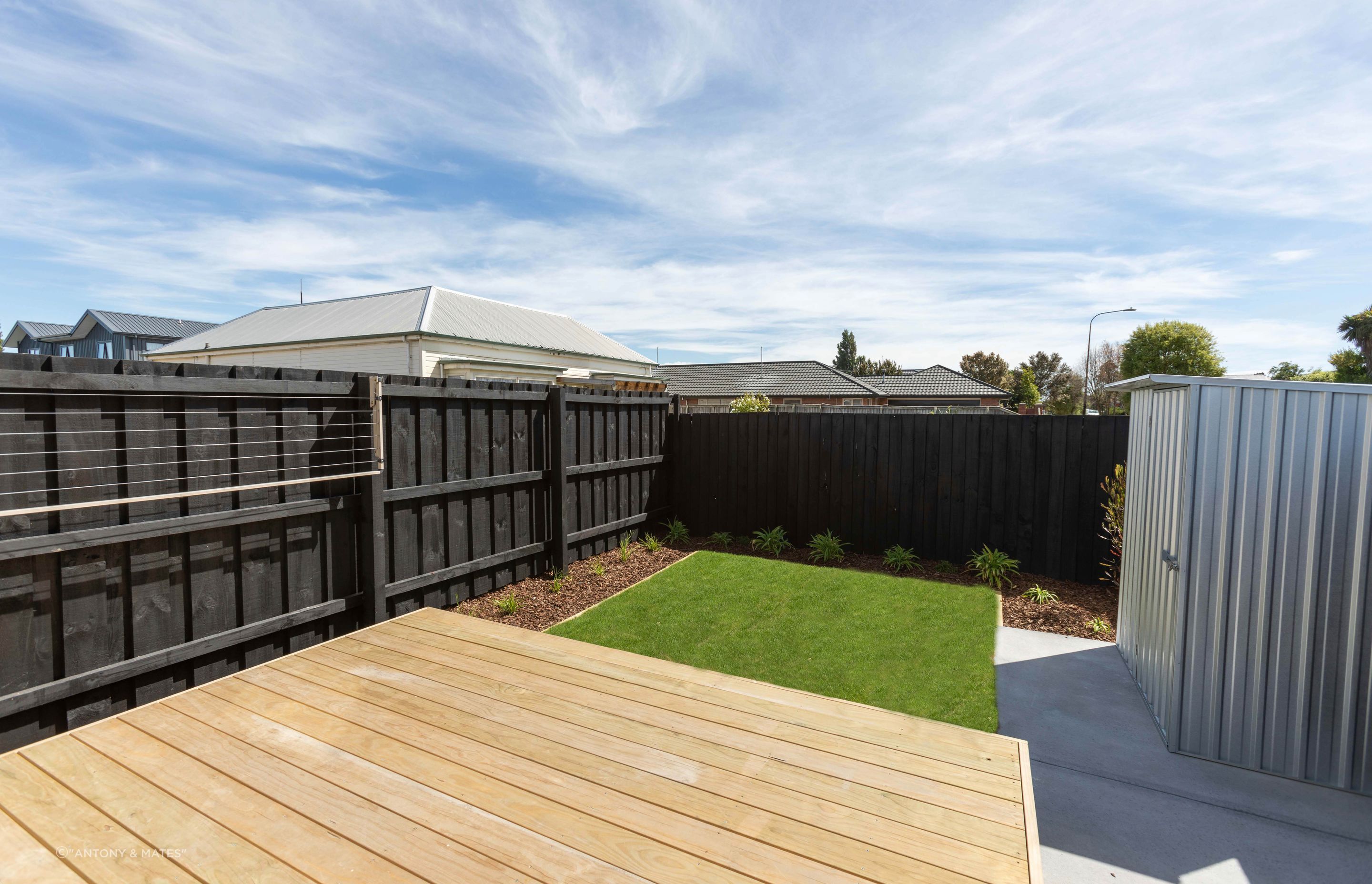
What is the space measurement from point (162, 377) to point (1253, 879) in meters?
5.23

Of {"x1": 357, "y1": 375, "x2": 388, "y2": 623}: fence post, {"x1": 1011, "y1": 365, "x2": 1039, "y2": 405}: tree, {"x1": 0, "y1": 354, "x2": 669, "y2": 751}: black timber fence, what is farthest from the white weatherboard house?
{"x1": 1011, "y1": 365, "x2": 1039, "y2": 405}: tree

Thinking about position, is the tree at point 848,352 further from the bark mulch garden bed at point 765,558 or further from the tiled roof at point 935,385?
the bark mulch garden bed at point 765,558

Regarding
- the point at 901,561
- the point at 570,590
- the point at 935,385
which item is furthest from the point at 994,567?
the point at 935,385

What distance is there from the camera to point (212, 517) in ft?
10.2

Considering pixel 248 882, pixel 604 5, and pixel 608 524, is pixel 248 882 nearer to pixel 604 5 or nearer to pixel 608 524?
pixel 608 524

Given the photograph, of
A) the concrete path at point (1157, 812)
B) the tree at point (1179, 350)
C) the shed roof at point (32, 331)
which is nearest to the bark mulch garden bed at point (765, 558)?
the concrete path at point (1157, 812)

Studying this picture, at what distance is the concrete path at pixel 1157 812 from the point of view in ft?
7.65

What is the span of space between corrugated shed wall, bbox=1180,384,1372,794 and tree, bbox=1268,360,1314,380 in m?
43.9

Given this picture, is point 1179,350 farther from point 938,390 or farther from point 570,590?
point 570,590

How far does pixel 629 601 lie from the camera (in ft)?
18.0

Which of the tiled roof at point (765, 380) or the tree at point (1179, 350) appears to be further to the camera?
the tiled roof at point (765, 380)

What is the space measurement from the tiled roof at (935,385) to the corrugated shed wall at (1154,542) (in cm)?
3388

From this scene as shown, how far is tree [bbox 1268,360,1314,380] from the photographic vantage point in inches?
1389

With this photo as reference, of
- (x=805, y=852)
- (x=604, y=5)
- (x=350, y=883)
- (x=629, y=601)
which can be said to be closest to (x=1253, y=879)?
(x=805, y=852)
